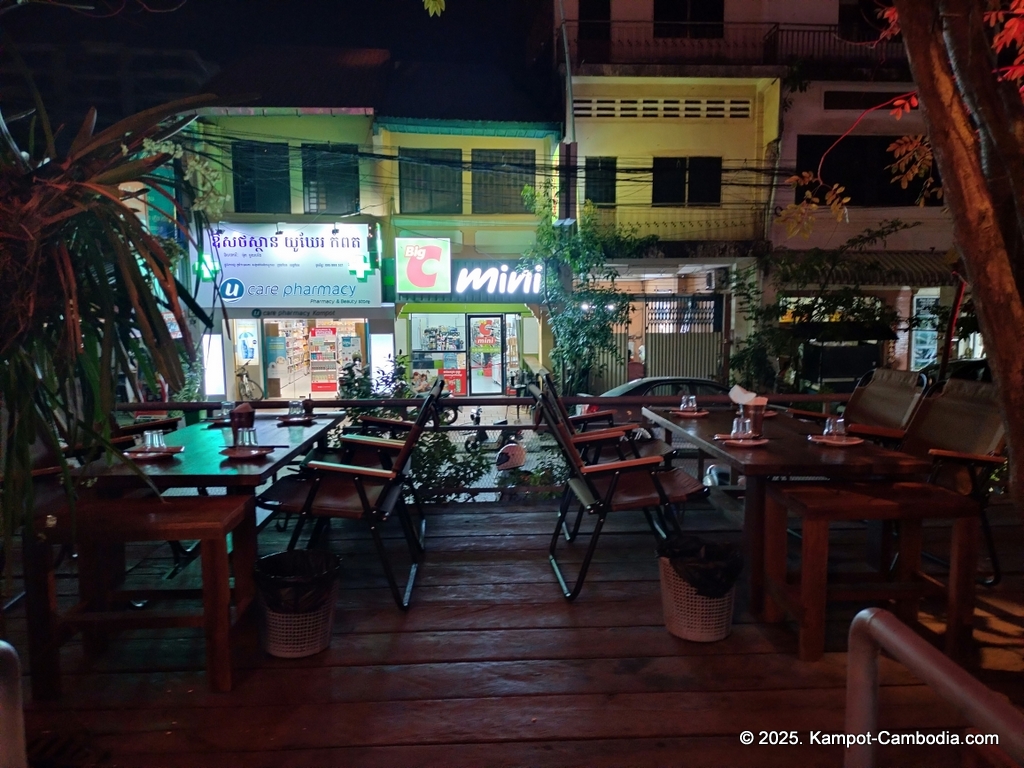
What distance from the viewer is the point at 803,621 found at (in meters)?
2.34

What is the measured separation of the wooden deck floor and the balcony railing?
1003cm

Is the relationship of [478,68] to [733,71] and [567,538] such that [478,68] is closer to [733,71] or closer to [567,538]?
[733,71]

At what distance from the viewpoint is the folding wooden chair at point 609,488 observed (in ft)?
9.12

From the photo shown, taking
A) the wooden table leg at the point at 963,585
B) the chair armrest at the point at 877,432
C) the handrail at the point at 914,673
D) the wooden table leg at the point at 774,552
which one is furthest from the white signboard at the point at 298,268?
the handrail at the point at 914,673

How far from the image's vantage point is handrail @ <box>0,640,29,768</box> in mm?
1187

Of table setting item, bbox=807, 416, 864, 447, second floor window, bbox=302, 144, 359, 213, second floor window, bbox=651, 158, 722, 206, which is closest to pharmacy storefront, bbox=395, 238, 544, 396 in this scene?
second floor window, bbox=302, 144, 359, 213

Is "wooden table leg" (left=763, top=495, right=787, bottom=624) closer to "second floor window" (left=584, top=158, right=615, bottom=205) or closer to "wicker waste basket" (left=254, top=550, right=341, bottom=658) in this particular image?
"wicker waste basket" (left=254, top=550, right=341, bottom=658)

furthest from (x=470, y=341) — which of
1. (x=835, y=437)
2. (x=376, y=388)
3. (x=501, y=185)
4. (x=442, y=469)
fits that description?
(x=835, y=437)

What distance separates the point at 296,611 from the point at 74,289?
4.45 feet

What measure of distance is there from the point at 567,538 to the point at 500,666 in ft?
4.38

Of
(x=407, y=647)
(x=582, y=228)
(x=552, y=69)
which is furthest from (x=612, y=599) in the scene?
(x=552, y=69)

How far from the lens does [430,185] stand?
10.8m

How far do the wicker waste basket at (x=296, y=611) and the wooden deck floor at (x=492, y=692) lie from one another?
0.18ft

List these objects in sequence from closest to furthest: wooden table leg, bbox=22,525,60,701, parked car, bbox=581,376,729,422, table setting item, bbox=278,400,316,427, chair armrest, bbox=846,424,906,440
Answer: wooden table leg, bbox=22,525,60,701, chair armrest, bbox=846,424,906,440, table setting item, bbox=278,400,316,427, parked car, bbox=581,376,729,422
